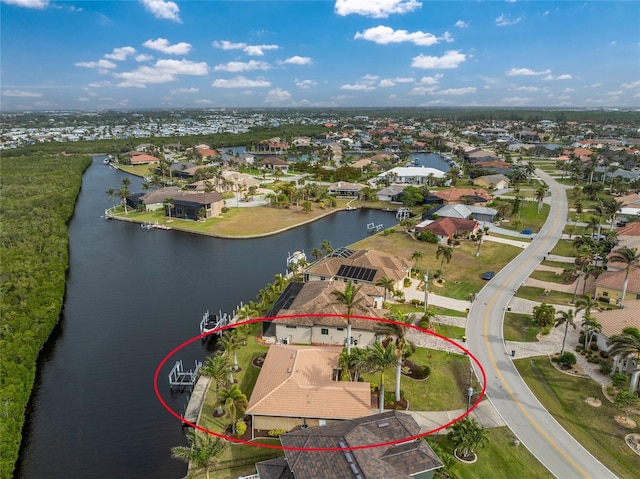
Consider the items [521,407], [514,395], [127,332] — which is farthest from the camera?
[127,332]

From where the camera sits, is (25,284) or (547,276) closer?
(25,284)

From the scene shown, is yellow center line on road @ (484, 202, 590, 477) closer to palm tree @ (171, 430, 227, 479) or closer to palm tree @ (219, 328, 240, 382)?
palm tree @ (171, 430, 227, 479)

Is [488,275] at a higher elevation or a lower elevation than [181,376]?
higher

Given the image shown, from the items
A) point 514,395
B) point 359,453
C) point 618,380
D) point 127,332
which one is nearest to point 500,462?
point 514,395

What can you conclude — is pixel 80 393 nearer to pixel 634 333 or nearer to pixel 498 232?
pixel 634 333

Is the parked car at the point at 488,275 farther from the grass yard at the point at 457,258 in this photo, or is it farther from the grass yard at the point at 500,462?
→ the grass yard at the point at 500,462

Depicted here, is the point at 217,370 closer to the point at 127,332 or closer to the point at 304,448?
the point at 304,448
